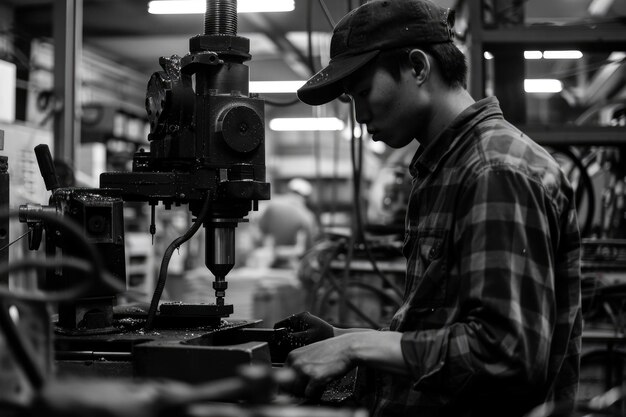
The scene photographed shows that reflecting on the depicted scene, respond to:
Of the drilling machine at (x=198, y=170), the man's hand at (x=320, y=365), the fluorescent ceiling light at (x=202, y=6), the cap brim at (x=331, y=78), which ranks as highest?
the fluorescent ceiling light at (x=202, y=6)

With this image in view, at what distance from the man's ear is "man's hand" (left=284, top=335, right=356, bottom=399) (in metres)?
0.45

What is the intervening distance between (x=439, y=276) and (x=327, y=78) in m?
0.40

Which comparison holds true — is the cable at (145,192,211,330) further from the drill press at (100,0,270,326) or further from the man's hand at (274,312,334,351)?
the man's hand at (274,312,334,351)

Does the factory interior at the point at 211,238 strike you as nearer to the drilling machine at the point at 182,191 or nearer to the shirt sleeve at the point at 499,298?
the drilling machine at the point at 182,191

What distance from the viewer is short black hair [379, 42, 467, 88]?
1.25m

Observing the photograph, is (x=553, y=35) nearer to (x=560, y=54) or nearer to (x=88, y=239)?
(x=560, y=54)

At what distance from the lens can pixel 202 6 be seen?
399cm

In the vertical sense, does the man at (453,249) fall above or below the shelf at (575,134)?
below

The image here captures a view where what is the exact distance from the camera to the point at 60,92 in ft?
11.0

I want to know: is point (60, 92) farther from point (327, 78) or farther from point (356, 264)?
point (327, 78)

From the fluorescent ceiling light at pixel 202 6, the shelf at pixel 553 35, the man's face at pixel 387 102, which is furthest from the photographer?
the fluorescent ceiling light at pixel 202 6

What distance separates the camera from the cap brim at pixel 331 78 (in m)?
1.25

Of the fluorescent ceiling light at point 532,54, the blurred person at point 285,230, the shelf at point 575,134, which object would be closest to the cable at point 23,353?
the shelf at point 575,134

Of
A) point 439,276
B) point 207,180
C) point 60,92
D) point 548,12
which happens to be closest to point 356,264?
point 60,92
